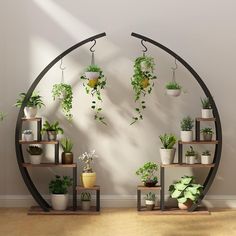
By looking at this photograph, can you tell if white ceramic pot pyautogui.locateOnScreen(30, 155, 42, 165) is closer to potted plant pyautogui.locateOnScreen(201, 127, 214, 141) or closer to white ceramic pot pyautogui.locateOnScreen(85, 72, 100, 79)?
white ceramic pot pyautogui.locateOnScreen(85, 72, 100, 79)

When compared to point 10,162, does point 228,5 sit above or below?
above

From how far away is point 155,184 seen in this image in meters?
6.43

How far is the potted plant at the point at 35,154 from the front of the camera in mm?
6359

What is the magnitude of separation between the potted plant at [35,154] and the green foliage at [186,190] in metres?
1.45

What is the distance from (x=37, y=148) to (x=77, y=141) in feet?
1.55

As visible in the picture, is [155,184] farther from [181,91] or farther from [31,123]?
[31,123]

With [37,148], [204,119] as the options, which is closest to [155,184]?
[204,119]

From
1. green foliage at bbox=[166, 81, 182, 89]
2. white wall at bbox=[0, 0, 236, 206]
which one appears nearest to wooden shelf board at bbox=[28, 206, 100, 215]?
white wall at bbox=[0, 0, 236, 206]

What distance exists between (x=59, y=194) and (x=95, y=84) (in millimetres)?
1204

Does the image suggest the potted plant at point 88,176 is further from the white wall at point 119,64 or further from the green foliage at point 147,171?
the green foliage at point 147,171

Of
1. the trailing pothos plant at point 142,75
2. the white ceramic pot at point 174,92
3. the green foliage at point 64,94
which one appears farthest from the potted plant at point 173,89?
the green foliage at point 64,94

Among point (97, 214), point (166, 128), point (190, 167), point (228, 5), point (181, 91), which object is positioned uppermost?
point (228, 5)

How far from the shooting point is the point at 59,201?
6.34 m

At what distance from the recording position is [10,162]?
261 inches
